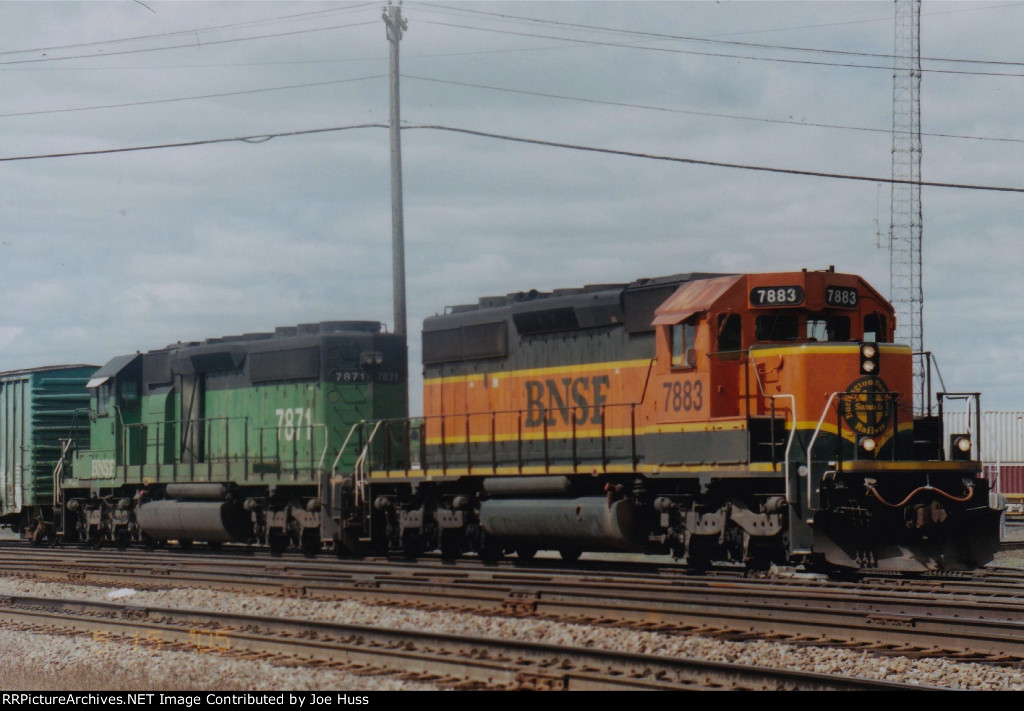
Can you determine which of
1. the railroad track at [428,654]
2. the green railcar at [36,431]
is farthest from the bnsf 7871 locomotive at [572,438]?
the railroad track at [428,654]

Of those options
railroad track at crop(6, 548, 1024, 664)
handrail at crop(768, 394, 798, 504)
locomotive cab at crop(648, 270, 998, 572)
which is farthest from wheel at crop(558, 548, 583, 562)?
handrail at crop(768, 394, 798, 504)

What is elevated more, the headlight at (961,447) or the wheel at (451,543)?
the headlight at (961,447)

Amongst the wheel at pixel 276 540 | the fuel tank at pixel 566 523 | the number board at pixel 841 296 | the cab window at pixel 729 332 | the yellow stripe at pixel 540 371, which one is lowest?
the wheel at pixel 276 540

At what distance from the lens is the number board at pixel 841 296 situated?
568 inches

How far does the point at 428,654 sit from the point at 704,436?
5888 mm

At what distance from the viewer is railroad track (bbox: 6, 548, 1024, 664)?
10.0 metres

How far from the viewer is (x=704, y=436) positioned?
14617 millimetres

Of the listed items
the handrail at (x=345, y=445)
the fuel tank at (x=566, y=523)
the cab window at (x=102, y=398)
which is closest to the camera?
the fuel tank at (x=566, y=523)

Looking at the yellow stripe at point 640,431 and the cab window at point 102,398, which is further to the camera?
the cab window at point 102,398

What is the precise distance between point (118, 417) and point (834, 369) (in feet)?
49.5

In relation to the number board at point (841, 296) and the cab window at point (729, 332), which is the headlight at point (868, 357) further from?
the cab window at point (729, 332)

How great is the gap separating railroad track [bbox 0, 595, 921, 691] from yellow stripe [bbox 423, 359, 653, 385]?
6326 millimetres

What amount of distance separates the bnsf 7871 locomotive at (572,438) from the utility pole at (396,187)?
2.21m

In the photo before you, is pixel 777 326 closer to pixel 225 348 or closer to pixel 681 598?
pixel 681 598
